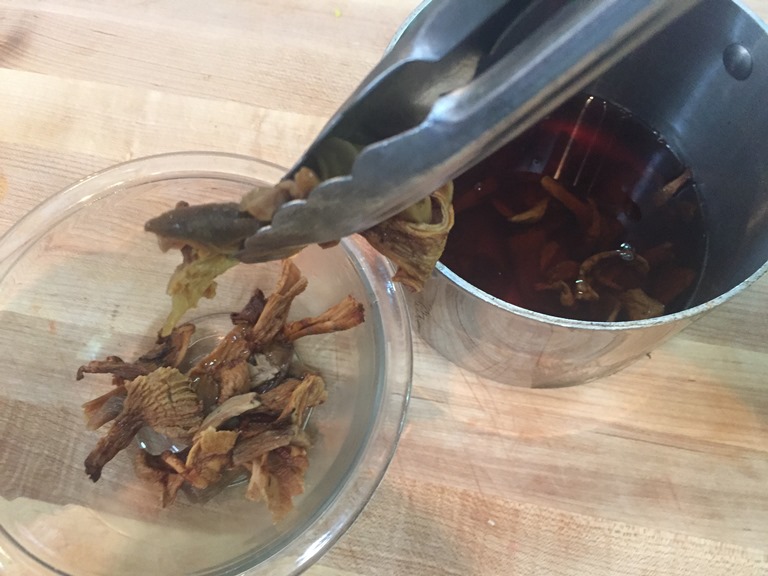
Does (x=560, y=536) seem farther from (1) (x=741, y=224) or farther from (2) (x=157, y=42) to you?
(2) (x=157, y=42)

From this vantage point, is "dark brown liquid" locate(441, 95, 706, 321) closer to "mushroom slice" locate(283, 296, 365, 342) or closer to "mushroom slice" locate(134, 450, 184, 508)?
"mushroom slice" locate(283, 296, 365, 342)

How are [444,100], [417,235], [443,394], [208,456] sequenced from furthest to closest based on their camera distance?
[443,394], [208,456], [417,235], [444,100]

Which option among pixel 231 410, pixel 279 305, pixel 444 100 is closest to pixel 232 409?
pixel 231 410

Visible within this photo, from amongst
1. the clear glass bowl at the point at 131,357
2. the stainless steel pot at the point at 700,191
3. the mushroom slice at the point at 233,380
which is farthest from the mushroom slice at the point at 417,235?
the mushroom slice at the point at 233,380

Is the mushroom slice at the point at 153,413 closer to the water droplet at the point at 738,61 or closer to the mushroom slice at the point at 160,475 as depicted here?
the mushroom slice at the point at 160,475

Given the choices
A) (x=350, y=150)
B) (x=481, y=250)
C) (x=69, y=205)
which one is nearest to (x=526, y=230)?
(x=481, y=250)

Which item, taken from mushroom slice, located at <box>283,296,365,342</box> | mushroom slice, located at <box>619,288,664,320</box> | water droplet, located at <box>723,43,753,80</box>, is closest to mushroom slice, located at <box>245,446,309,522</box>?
mushroom slice, located at <box>283,296,365,342</box>

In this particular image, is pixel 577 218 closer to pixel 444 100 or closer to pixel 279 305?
pixel 279 305
